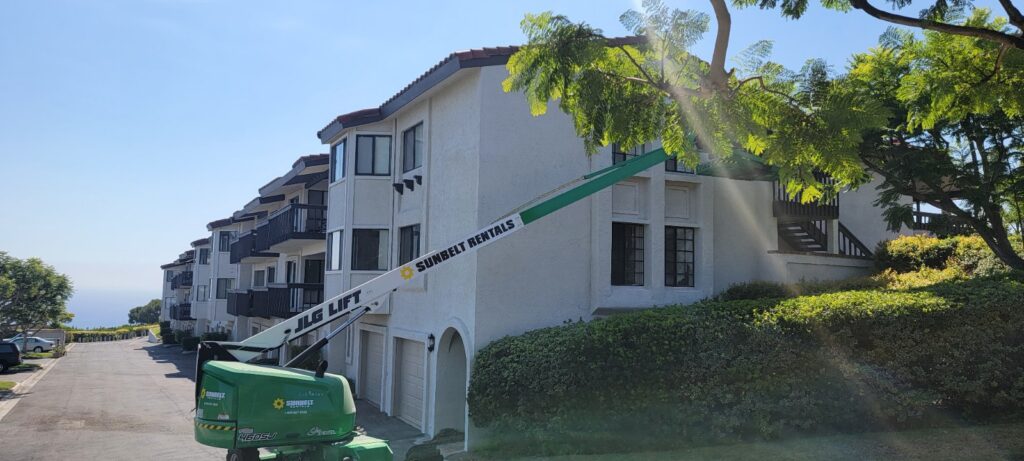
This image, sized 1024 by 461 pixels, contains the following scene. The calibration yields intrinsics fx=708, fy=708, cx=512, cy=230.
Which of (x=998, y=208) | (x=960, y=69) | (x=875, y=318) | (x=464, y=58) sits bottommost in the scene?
(x=875, y=318)

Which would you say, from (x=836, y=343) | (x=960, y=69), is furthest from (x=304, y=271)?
(x=960, y=69)

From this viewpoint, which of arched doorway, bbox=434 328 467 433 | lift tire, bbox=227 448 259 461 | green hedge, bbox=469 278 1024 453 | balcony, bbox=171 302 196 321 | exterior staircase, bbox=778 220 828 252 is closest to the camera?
lift tire, bbox=227 448 259 461

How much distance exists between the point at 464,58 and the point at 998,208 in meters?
11.9

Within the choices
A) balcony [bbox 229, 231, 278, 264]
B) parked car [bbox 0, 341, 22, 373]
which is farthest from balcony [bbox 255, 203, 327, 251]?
parked car [bbox 0, 341, 22, 373]

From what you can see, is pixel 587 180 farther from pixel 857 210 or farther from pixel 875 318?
pixel 857 210

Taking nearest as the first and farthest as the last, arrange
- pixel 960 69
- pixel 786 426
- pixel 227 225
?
1. pixel 960 69
2. pixel 786 426
3. pixel 227 225

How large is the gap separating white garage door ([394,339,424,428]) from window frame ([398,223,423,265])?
2.21 m

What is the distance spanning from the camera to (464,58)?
15.1m

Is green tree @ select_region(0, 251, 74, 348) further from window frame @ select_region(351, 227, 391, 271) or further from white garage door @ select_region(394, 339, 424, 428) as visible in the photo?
white garage door @ select_region(394, 339, 424, 428)

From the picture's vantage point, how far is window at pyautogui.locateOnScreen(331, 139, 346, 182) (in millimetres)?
21672

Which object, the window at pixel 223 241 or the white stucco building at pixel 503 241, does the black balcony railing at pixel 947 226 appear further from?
the window at pixel 223 241

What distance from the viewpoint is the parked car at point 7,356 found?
109 ft

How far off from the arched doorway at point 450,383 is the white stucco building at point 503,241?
3 cm

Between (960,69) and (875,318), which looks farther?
(875,318)
